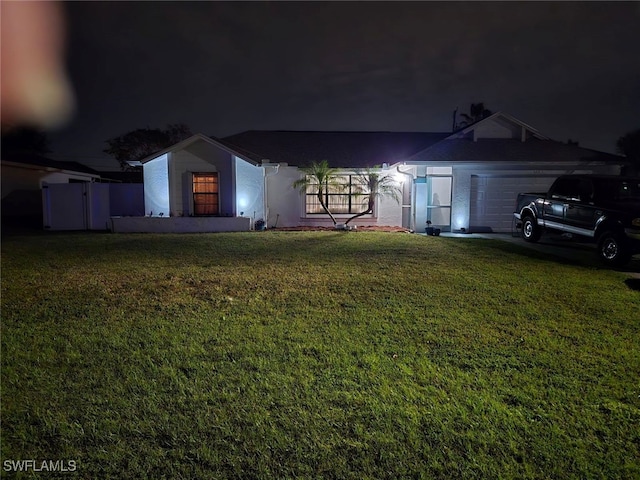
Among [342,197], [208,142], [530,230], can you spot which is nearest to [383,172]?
[342,197]

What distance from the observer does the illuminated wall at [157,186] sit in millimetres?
16750

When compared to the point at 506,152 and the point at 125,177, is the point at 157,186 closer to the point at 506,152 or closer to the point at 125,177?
the point at 506,152

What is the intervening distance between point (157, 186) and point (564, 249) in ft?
49.1

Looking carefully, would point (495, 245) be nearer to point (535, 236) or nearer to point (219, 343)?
point (535, 236)

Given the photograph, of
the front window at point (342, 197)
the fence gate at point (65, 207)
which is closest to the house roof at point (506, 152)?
the front window at point (342, 197)

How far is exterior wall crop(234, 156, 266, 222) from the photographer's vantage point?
1647 centimetres

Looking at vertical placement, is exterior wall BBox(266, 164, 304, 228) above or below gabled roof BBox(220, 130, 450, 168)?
below

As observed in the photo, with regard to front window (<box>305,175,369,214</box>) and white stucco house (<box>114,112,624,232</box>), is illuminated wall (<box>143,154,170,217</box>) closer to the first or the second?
white stucco house (<box>114,112,624,232</box>)

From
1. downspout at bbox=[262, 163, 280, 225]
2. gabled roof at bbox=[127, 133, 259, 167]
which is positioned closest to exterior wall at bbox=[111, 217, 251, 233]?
downspout at bbox=[262, 163, 280, 225]

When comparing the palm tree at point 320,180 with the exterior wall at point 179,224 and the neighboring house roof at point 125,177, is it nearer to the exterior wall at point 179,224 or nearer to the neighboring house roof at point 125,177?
the exterior wall at point 179,224

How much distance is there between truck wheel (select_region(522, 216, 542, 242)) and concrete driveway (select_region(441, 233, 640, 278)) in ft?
0.65

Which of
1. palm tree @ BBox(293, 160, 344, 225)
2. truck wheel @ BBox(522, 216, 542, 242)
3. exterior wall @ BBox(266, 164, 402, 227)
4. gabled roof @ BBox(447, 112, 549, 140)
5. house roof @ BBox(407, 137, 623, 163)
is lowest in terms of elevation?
truck wheel @ BBox(522, 216, 542, 242)

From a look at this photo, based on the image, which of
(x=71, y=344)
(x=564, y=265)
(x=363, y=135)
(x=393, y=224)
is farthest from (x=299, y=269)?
(x=363, y=135)

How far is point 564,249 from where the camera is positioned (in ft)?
38.2
